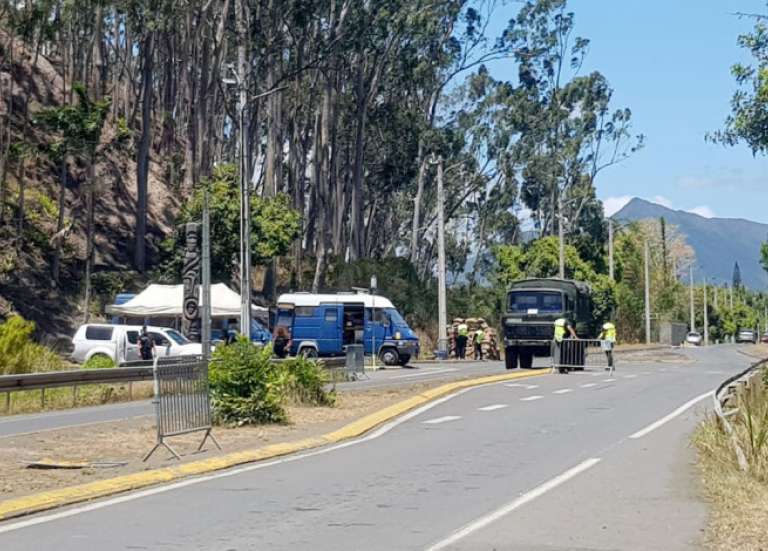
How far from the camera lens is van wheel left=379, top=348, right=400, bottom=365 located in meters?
48.0

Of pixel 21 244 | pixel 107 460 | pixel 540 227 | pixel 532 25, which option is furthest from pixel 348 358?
pixel 540 227

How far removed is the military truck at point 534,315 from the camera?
1722 inches

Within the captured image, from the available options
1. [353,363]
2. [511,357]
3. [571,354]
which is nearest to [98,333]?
[353,363]

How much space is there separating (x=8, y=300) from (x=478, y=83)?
148ft

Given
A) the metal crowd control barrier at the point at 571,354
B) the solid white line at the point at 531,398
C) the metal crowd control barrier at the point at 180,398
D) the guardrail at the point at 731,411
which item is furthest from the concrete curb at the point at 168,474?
the metal crowd control barrier at the point at 571,354

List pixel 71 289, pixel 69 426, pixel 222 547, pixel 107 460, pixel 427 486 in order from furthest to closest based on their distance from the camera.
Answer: pixel 71 289
pixel 69 426
pixel 107 460
pixel 427 486
pixel 222 547

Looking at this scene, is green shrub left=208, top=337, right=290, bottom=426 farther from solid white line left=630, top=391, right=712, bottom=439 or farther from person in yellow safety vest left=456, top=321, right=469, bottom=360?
person in yellow safety vest left=456, top=321, right=469, bottom=360

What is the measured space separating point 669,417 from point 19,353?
51.7 feet

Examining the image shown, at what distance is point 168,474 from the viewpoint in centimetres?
1477

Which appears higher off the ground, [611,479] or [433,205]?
[433,205]

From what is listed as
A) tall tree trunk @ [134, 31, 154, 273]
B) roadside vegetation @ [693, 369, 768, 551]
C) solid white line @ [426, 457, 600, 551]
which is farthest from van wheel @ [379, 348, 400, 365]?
solid white line @ [426, 457, 600, 551]

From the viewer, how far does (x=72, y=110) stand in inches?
1950

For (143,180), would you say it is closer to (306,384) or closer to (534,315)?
(534,315)

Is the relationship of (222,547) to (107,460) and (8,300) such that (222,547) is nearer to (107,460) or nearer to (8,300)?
(107,460)
